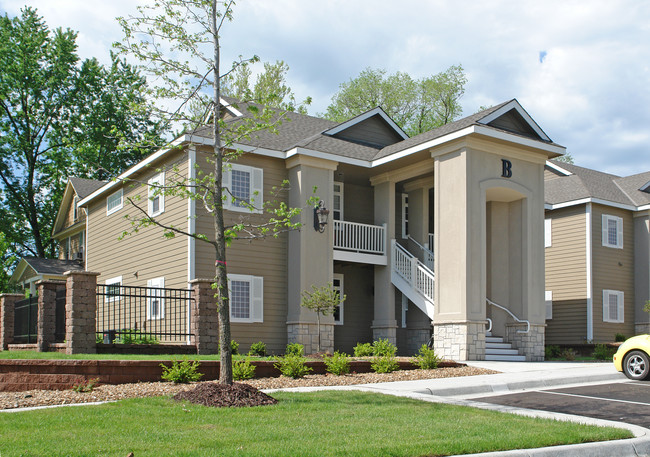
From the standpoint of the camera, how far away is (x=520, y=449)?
22.2ft

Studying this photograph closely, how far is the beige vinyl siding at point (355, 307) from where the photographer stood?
22.2m

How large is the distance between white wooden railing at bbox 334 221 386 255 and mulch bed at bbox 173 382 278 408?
1119cm

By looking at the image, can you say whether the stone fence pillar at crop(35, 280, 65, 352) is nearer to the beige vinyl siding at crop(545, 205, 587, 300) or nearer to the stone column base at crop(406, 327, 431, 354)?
the stone column base at crop(406, 327, 431, 354)

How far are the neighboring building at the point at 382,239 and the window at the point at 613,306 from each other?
7941mm

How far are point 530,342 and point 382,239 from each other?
5.45 m

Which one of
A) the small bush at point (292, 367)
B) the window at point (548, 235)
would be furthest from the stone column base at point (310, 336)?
the window at point (548, 235)

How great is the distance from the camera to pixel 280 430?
7348mm

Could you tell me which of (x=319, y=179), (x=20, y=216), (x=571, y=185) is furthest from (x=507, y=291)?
(x=20, y=216)

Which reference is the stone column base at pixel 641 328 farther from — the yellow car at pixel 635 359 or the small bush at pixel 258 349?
the small bush at pixel 258 349

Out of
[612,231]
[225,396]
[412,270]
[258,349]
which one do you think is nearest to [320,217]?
[412,270]

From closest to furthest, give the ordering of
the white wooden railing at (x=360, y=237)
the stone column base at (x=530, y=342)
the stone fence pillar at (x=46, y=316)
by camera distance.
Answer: the stone fence pillar at (x=46, y=316)
the stone column base at (x=530, y=342)
the white wooden railing at (x=360, y=237)

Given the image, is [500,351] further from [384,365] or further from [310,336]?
[384,365]

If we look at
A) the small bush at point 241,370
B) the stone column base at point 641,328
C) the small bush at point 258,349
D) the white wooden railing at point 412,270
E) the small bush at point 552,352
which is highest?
the white wooden railing at point 412,270

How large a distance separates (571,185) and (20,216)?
94.8 feet
